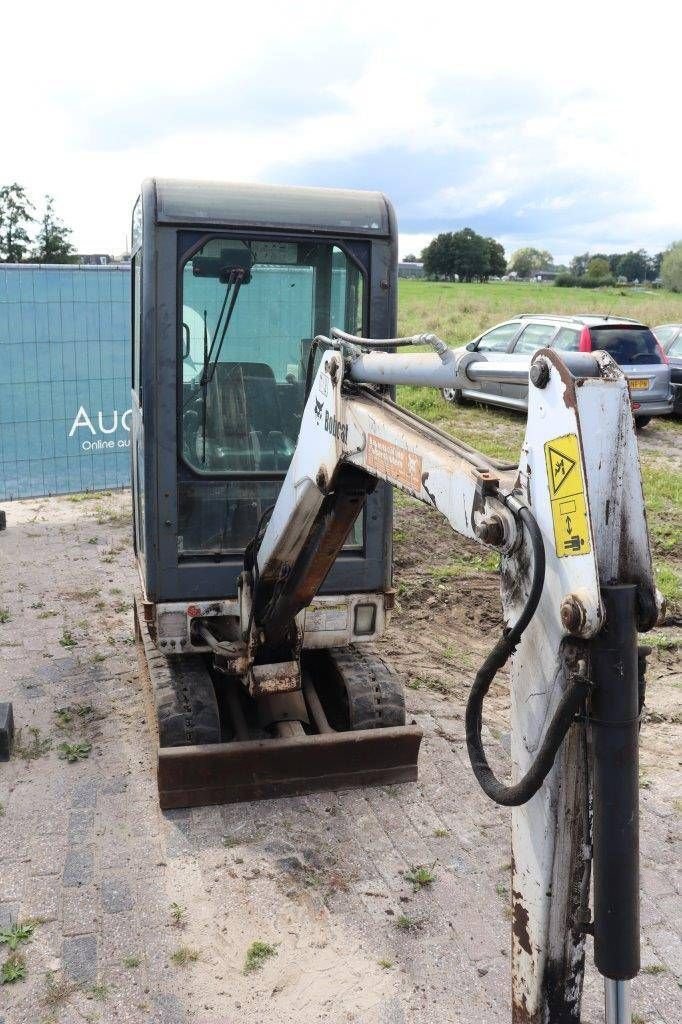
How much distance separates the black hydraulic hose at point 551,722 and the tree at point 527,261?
267 feet

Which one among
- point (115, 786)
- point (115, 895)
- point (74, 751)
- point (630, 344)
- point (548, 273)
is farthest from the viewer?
point (548, 273)

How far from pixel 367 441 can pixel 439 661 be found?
11.9ft

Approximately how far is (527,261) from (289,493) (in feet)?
274

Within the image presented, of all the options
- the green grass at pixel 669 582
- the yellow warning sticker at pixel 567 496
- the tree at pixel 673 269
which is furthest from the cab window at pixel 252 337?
the tree at pixel 673 269

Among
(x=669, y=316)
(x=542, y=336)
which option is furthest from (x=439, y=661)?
(x=669, y=316)

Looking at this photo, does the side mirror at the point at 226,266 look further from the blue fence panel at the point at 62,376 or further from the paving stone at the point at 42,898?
the blue fence panel at the point at 62,376

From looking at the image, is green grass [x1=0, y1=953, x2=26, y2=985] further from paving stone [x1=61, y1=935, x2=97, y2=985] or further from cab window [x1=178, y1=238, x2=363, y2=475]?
cab window [x1=178, y1=238, x2=363, y2=475]

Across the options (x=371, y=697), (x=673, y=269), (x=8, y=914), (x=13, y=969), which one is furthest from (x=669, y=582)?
(x=673, y=269)

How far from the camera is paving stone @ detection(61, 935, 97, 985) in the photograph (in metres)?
3.67

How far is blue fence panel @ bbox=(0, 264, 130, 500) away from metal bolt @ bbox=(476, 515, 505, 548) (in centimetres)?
847

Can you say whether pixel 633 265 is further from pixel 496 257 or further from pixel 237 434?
pixel 237 434

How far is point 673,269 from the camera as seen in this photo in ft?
184

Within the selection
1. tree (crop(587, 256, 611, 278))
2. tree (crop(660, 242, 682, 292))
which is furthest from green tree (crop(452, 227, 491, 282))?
tree (crop(660, 242, 682, 292))

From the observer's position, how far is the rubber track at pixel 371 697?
5074 millimetres
